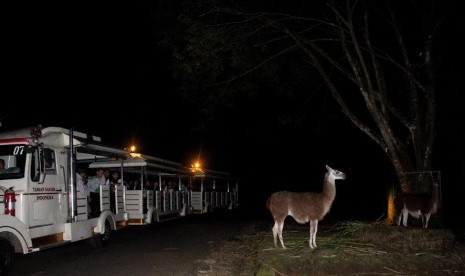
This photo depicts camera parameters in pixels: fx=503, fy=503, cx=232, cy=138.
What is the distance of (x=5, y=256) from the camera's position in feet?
33.2

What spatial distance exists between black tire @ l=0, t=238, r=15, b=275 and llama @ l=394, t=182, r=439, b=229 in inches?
376

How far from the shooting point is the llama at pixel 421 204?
41.3ft

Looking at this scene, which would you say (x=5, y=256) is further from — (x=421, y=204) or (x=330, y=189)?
(x=421, y=204)

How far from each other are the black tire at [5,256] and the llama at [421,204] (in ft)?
31.3

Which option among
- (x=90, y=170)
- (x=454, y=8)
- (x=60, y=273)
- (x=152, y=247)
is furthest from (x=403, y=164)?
(x=90, y=170)

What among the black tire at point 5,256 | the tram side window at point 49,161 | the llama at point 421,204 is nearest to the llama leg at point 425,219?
the llama at point 421,204

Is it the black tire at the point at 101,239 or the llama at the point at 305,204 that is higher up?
the llama at the point at 305,204

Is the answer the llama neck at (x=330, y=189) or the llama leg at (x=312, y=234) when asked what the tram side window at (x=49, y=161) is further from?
the llama neck at (x=330, y=189)

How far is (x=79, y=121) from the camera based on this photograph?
3475cm

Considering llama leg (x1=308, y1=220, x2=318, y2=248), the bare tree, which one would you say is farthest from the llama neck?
the bare tree

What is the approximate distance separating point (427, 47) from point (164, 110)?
113ft

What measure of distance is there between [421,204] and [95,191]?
9.36m

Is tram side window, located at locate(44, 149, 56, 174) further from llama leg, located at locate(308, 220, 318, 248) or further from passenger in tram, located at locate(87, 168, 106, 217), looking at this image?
llama leg, located at locate(308, 220, 318, 248)

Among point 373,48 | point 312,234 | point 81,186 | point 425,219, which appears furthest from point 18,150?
point 373,48
